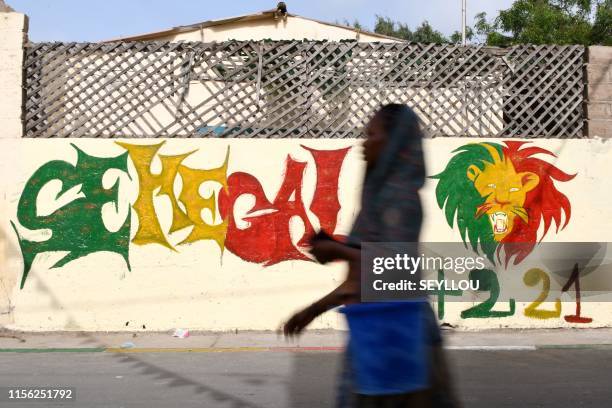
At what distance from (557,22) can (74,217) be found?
1672 centimetres

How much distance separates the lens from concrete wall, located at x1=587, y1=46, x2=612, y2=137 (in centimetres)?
→ 868

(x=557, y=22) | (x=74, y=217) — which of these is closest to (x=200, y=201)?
(x=74, y=217)

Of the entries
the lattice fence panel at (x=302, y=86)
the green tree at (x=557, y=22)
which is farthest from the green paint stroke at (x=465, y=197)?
the green tree at (x=557, y=22)

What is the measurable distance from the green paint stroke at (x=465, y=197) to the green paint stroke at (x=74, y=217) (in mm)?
3581

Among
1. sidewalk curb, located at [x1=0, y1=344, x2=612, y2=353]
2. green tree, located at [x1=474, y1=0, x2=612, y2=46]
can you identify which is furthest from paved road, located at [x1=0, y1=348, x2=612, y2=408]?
green tree, located at [x1=474, y1=0, x2=612, y2=46]

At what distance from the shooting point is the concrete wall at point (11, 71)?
8.49 metres

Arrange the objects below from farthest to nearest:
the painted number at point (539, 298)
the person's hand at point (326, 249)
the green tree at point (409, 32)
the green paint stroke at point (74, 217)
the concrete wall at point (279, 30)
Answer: the green tree at point (409, 32) < the concrete wall at point (279, 30) < the painted number at point (539, 298) < the green paint stroke at point (74, 217) < the person's hand at point (326, 249)

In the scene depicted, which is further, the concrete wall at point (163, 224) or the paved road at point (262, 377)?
the concrete wall at point (163, 224)

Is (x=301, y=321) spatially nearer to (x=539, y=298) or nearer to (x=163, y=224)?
(x=163, y=224)

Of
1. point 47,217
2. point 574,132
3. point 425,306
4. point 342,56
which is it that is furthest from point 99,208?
point 425,306

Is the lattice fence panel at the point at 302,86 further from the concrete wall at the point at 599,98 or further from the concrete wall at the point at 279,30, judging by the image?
the concrete wall at the point at 279,30

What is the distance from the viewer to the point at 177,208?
8523 millimetres

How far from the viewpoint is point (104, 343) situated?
8086 mm

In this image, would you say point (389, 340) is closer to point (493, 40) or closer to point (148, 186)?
point (148, 186)
